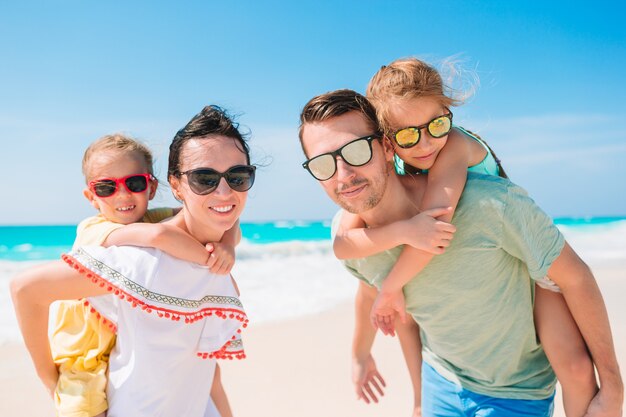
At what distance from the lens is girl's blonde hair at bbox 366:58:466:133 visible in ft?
8.84

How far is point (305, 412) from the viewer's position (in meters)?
5.21

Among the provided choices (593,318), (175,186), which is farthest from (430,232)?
(175,186)

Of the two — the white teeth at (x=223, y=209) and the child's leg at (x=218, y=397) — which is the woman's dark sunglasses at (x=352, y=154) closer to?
the white teeth at (x=223, y=209)

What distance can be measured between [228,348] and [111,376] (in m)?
0.56

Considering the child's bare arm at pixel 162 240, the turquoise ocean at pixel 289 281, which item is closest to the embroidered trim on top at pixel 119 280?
the child's bare arm at pixel 162 240

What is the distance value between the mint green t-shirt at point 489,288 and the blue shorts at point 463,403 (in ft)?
0.13

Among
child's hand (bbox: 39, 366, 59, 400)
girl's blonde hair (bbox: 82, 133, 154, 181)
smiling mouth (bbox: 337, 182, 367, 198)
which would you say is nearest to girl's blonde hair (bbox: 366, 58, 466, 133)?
smiling mouth (bbox: 337, 182, 367, 198)

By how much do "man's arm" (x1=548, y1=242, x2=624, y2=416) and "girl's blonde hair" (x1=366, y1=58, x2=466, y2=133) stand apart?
104 centimetres

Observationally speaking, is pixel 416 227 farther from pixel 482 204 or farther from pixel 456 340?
pixel 456 340

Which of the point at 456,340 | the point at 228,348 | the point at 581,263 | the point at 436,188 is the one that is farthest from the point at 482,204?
the point at 228,348

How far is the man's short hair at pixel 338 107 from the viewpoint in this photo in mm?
2586

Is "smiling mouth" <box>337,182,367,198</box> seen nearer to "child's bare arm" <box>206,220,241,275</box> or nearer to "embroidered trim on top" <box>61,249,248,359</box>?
"child's bare arm" <box>206,220,241,275</box>

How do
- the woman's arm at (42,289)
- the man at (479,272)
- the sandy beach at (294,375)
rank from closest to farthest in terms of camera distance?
the woman's arm at (42,289)
the man at (479,272)
the sandy beach at (294,375)

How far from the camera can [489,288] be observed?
2549 mm
